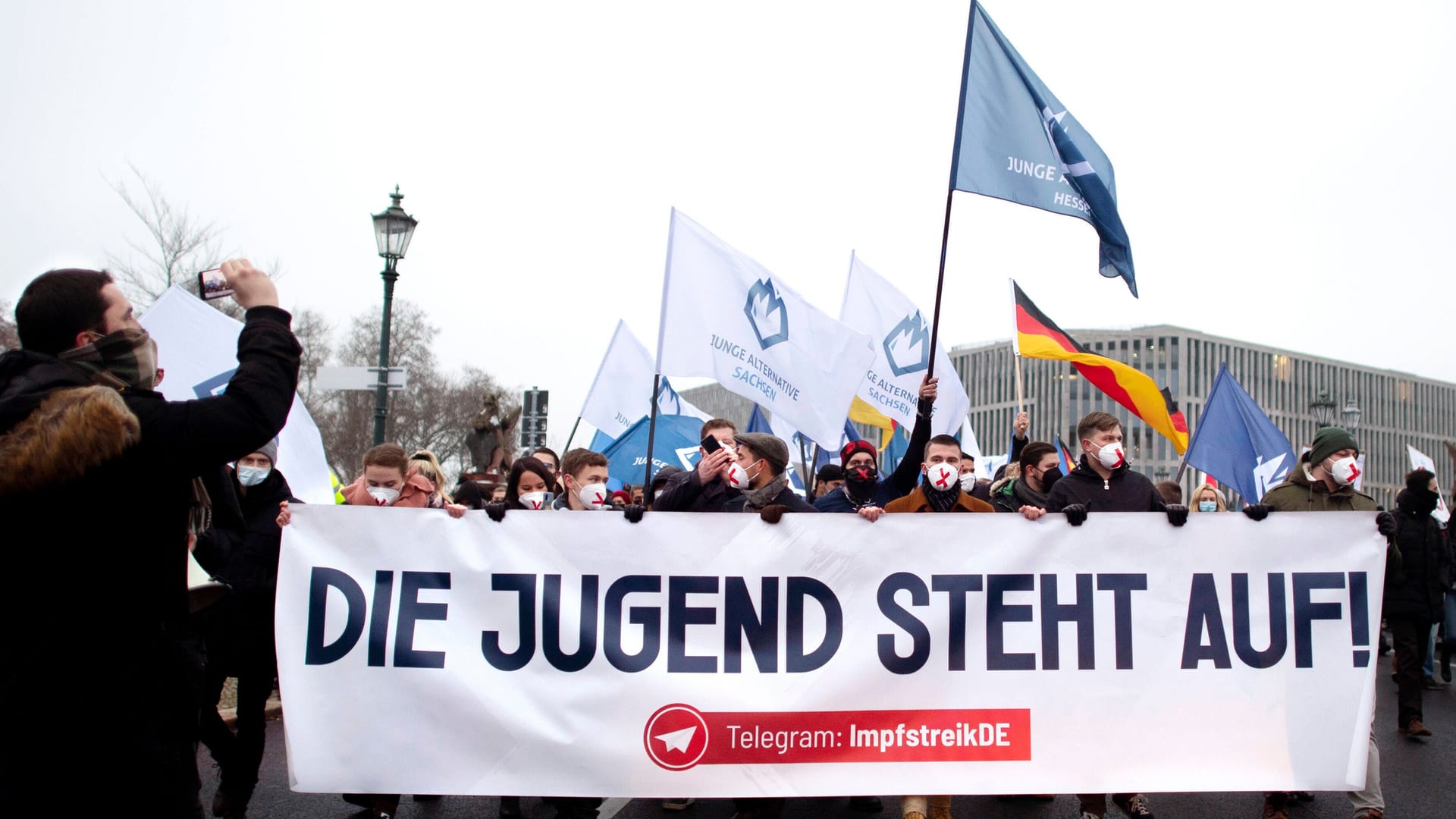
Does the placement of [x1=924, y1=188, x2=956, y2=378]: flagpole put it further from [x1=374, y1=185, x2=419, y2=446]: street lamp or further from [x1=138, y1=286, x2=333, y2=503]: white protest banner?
[x1=374, y1=185, x2=419, y2=446]: street lamp

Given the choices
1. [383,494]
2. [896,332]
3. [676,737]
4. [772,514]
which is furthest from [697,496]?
[896,332]

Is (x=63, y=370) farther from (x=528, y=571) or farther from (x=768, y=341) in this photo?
(x=768, y=341)

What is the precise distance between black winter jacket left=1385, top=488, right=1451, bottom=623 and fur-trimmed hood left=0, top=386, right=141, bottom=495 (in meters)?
7.11

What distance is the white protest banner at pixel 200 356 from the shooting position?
25.2 feet

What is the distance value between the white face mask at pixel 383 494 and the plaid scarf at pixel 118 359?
283 centimetres

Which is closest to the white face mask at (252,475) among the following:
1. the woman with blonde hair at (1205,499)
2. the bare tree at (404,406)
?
the woman with blonde hair at (1205,499)

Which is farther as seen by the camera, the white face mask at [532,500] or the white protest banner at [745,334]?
the white protest banner at [745,334]

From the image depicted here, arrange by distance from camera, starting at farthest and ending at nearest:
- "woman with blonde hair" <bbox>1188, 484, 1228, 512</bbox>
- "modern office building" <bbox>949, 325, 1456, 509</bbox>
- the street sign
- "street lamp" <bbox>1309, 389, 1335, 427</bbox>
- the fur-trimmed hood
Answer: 1. "modern office building" <bbox>949, 325, 1456, 509</bbox>
2. "street lamp" <bbox>1309, 389, 1335, 427</bbox>
3. the street sign
4. "woman with blonde hair" <bbox>1188, 484, 1228, 512</bbox>
5. the fur-trimmed hood

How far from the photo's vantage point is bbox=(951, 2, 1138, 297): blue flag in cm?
652

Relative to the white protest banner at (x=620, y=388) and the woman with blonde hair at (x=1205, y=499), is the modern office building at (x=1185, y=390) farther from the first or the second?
the woman with blonde hair at (x=1205, y=499)

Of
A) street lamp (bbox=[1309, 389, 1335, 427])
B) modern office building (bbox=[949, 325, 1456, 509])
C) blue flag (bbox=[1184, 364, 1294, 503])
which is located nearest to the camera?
blue flag (bbox=[1184, 364, 1294, 503])

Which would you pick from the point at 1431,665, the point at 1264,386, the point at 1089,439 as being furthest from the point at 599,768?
the point at 1264,386

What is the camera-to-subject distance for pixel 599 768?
4699mm

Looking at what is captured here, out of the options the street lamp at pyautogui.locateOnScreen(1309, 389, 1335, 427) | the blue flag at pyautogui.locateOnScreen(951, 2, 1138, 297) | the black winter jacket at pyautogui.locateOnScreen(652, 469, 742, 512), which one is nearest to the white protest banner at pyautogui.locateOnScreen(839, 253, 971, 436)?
the blue flag at pyautogui.locateOnScreen(951, 2, 1138, 297)
